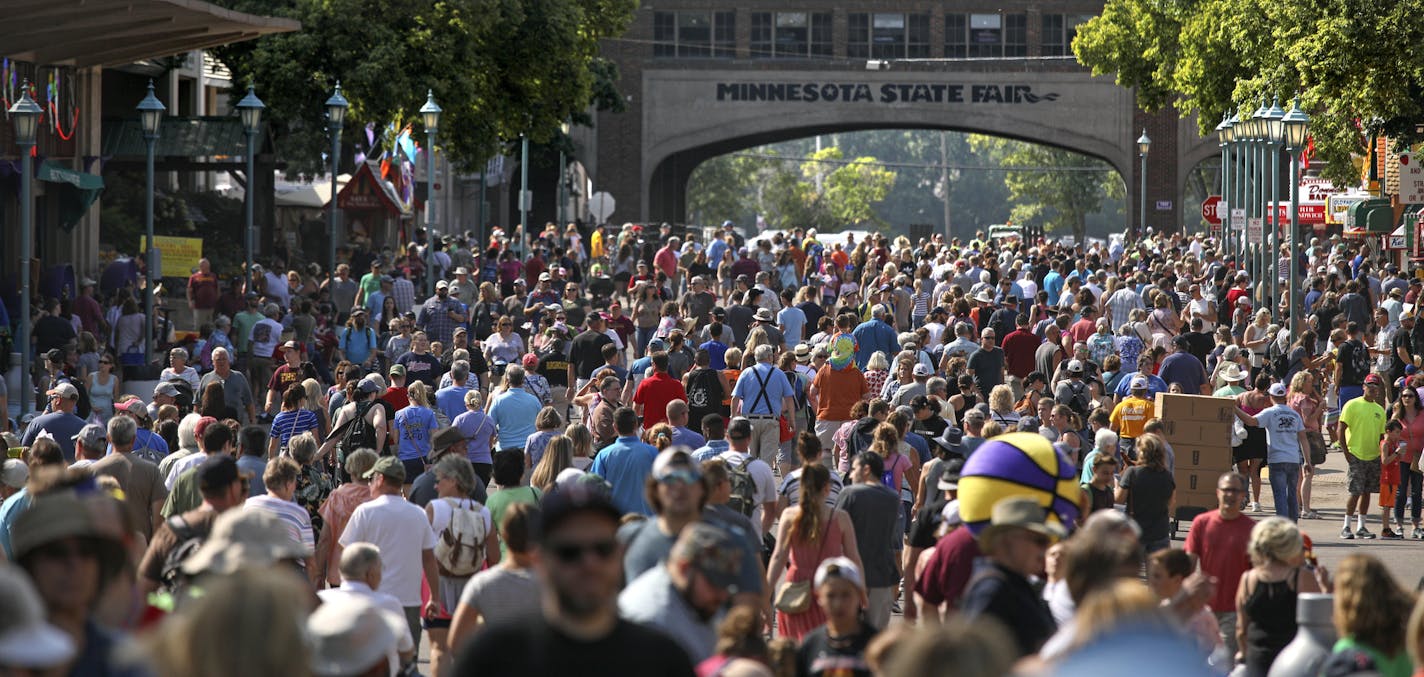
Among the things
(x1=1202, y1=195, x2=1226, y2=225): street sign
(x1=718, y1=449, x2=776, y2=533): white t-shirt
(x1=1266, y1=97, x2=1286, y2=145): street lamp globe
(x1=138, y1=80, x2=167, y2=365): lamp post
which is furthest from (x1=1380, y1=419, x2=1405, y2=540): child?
(x1=1202, y1=195, x2=1226, y2=225): street sign

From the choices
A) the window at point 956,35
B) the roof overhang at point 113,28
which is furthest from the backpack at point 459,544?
the window at point 956,35

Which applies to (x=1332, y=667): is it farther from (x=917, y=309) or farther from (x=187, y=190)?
(x=187, y=190)

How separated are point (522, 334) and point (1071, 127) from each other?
37236 mm

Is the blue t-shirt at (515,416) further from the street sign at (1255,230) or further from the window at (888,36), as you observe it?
the window at (888,36)

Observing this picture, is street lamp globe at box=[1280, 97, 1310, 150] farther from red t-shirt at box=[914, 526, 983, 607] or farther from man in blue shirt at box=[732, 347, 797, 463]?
red t-shirt at box=[914, 526, 983, 607]

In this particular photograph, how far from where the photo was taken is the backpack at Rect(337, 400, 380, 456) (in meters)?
14.6

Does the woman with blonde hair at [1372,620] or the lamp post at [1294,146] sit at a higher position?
the lamp post at [1294,146]

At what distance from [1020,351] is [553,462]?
10.2 meters

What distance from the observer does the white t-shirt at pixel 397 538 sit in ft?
31.7

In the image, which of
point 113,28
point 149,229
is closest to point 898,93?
point 113,28

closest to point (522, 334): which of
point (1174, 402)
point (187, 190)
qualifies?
point (1174, 402)

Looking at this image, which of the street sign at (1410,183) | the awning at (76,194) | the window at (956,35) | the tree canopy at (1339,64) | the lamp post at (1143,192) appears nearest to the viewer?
the tree canopy at (1339,64)

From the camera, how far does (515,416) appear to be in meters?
15.3

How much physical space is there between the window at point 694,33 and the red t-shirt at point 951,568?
51815mm
